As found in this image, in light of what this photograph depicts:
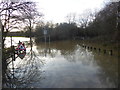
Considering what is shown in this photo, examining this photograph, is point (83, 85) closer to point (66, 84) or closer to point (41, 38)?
point (66, 84)

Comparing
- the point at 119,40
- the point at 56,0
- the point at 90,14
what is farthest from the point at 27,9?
the point at 90,14

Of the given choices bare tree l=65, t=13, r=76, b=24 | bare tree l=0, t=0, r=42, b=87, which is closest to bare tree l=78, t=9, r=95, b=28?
bare tree l=65, t=13, r=76, b=24

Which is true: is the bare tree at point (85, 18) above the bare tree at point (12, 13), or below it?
above

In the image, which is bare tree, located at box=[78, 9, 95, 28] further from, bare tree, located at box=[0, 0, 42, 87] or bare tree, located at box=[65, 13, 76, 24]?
bare tree, located at box=[0, 0, 42, 87]

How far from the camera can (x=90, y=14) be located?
2734cm

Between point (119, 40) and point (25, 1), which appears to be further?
point (119, 40)

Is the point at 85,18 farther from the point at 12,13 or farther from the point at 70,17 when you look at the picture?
the point at 12,13

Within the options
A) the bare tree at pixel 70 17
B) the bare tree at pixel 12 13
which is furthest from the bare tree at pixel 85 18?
the bare tree at pixel 12 13

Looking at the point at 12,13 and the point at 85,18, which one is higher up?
the point at 85,18

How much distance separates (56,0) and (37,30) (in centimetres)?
1925

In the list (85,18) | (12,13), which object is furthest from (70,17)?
(12,13)

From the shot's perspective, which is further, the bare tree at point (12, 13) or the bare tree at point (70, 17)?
the bare tree at point (70, 17)

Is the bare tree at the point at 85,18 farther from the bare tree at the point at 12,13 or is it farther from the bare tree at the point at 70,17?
the bare tree at the point at 12,13

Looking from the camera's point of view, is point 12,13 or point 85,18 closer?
point 12,13
